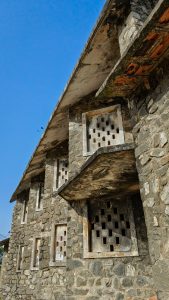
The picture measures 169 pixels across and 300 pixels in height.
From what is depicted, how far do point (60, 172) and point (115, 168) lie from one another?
407cm

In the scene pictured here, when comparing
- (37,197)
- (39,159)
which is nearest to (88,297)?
(39,159)

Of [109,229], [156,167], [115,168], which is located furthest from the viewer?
[109,229]

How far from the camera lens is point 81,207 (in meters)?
5.13

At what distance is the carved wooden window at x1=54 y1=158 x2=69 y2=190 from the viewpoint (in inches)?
308

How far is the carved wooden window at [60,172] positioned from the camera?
7820 mm

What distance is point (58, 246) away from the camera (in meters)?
6.75

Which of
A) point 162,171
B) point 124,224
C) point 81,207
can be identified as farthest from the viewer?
point 81,207

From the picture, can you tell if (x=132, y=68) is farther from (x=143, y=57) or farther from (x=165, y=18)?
(x=165, y=18)

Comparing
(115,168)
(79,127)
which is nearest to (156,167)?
(115,168)

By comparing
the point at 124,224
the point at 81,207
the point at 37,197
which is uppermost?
the point at 37,197

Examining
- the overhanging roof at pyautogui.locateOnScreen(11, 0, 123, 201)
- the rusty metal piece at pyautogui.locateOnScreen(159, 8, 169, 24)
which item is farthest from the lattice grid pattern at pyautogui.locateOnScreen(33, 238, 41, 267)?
the rusty metal piece at pyautogui.locateOnScreen(159, 8, 169, 24)

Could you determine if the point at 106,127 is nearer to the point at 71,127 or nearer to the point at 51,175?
the point at 71,127

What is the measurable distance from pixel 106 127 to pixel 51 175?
334 centimetres

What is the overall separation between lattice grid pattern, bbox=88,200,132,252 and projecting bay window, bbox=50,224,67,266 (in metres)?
2.14
